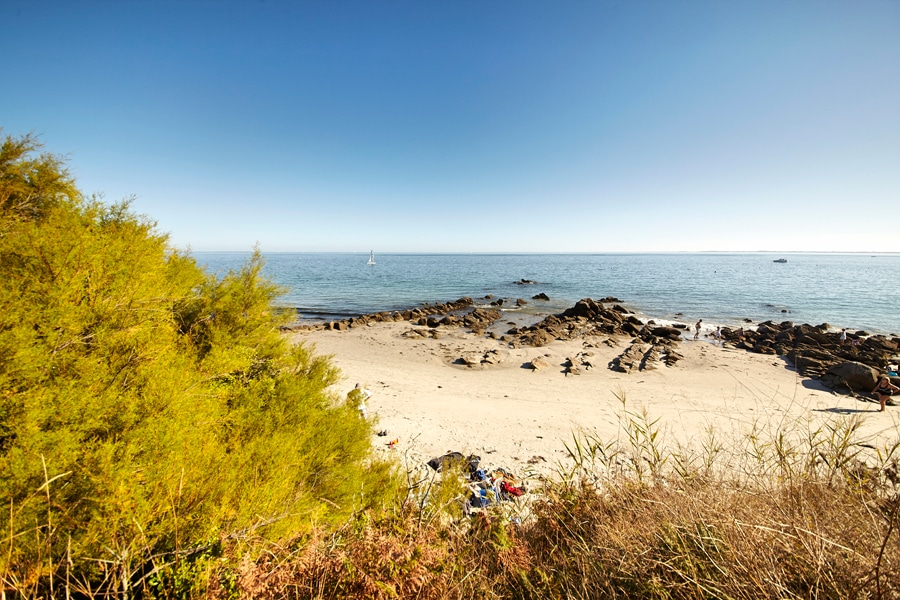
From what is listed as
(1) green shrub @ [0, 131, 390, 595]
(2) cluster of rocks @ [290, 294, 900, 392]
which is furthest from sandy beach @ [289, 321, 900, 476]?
(1) green shrub @ [0, 131, 390, 595]

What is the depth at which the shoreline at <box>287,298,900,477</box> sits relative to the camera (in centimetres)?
864

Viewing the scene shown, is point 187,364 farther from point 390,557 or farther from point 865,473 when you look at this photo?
point 865,473

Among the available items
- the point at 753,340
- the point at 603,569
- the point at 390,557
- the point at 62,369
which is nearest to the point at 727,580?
the point at 603,569

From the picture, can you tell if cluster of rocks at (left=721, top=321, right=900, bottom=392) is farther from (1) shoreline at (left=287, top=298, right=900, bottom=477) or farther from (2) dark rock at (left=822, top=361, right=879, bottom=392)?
(1) shoreline at (left=287, top=298, right=900, bottom=477)

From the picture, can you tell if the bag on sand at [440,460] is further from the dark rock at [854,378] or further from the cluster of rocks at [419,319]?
the cluster of rocks at [419,319]

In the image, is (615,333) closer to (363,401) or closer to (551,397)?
(551,397)

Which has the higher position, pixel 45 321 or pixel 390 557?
pixel 45 321

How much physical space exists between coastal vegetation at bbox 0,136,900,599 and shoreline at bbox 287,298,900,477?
2073mm

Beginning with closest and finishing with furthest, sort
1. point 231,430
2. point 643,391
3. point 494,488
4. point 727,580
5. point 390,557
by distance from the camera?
point 727,580 → point 390,557 → point 231,430 → point 494,488 → point 643,391

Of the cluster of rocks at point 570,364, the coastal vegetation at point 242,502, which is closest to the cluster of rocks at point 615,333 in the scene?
the cluster of rocks at point 570,364

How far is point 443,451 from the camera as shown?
331 inches

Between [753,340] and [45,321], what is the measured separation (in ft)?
92.6

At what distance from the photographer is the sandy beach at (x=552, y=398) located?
8680 mm

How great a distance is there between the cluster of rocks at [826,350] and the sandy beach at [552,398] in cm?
84
